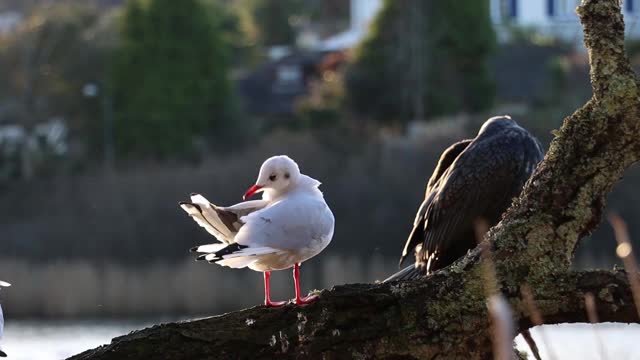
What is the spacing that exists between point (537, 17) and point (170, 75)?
65.5 ft

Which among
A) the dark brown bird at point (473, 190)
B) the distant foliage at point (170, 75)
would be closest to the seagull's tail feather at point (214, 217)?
the dark brown bird at point (473, 190)

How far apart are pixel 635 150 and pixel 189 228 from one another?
29.3 metres

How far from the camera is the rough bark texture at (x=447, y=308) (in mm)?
5336

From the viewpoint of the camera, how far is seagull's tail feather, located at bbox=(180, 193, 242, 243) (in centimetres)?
602

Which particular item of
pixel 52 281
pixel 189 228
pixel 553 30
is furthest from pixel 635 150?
pixel 553 30

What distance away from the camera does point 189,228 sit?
114 ft

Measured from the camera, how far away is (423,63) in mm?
Result: 46312

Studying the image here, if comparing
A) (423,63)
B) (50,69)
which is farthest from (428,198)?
(50,69)

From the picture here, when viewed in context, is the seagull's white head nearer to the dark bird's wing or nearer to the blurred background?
the dark bird's wing

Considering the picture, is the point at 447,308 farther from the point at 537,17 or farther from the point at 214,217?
the point at 537,17

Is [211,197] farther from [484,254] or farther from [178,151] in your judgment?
[484,254]

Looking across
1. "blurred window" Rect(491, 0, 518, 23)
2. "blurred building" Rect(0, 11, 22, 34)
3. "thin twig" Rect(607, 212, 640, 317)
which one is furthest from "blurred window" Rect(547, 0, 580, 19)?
"thin twig" Rect(607, 212, 640, 317)

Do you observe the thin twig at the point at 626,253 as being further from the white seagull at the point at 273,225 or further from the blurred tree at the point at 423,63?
the blurred tree at the point at 423,63

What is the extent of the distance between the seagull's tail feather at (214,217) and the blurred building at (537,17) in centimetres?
5123
